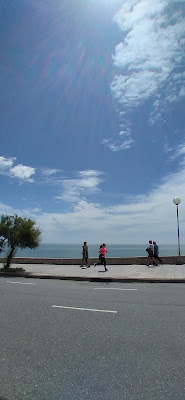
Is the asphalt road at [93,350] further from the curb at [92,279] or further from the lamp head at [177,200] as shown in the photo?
the lamp head at [177,200]

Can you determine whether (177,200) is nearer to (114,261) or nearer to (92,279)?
(114,261)

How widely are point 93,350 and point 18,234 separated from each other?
13435 millimetres

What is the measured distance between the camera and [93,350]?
418 cm

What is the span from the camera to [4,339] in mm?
4746

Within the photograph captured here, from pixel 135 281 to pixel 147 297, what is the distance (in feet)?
11.4

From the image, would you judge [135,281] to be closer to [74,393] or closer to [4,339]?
[4,339]

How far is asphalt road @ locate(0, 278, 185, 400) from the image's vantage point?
3.09 m

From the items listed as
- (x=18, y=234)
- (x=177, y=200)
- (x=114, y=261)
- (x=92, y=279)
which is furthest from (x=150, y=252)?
(x=18, y=234)

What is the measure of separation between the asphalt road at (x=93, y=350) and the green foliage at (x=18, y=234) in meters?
9.41

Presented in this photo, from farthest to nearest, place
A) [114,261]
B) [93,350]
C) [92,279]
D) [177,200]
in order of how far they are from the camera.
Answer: [114,261] < [177,200] < [92,279] < [93,350]

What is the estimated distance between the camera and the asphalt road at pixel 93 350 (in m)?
3.09

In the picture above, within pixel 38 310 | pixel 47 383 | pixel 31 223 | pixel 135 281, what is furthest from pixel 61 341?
pixel 31 223

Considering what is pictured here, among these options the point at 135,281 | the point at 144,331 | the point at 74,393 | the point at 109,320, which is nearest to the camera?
the point at 74,393

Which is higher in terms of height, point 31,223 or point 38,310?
point 31,223
